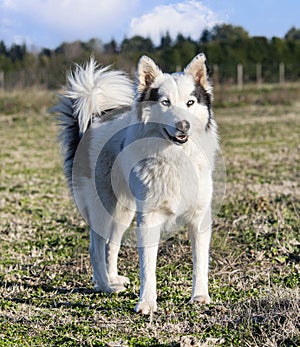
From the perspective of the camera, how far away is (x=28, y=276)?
486 centimetres

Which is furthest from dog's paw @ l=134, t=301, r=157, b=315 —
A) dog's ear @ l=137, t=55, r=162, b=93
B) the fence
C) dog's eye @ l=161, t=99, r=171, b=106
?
the fence

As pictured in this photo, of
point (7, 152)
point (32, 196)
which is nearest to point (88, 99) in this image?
point (32, 196)

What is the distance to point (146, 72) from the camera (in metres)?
4.04

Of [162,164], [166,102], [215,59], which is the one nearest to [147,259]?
[162,164]

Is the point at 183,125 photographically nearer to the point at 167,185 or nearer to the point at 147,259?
the point at 167,185

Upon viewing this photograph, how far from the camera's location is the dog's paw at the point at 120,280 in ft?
15.1

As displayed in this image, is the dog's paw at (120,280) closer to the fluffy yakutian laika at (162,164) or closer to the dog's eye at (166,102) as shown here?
the fluffy yakutian laika at (162,164)

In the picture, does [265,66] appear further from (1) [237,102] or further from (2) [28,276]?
(2) [28,276]

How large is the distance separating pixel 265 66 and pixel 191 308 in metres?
30.0

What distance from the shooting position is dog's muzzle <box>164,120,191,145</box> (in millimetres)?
3812

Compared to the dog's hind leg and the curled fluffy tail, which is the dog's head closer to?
the curled fluffy tail

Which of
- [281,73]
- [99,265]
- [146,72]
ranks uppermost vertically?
[281,73]

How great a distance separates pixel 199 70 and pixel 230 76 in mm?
27675

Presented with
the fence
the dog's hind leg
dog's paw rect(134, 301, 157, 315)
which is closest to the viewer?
dog's paw rect(134, 301, 157, 315)
